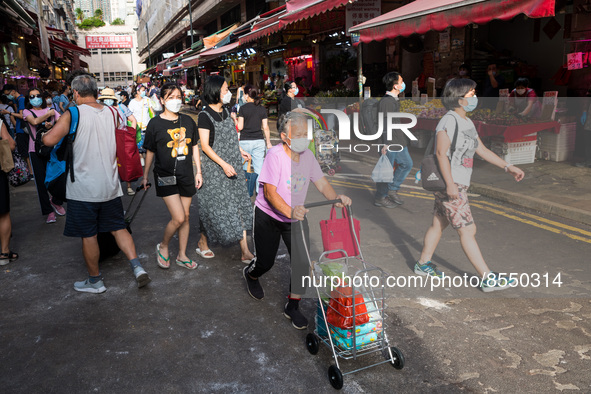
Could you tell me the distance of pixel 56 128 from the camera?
401cm

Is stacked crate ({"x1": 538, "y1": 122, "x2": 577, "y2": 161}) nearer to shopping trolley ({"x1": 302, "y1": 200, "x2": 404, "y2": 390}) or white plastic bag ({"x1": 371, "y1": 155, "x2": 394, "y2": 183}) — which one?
white plastic bag ({"x1": 371, "y1": 155, "x2": 394, "y2": 183})

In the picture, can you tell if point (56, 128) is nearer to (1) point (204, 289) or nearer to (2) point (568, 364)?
(1) point (204, 289)

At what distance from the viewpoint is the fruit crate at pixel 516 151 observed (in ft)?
29.9

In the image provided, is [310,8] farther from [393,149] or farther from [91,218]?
[91,218]

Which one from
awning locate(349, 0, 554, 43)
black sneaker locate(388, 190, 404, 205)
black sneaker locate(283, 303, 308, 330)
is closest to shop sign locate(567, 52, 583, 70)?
awning locate(349, 0, 554, 43)

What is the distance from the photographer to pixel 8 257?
5285mm

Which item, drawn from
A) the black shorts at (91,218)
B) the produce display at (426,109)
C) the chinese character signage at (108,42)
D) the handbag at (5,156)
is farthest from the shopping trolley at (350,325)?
the chinese character signage at (108,42)

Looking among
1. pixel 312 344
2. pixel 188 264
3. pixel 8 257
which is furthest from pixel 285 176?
pixel 8 257

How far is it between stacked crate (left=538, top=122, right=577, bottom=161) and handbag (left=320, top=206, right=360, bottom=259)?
7.84 m

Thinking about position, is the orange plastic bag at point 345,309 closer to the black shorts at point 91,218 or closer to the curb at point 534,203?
the black shorts at point 91,218

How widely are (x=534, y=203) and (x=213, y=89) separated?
15.4ft

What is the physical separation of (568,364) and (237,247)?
11.5 ft

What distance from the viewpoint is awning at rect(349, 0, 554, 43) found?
6.63 meters

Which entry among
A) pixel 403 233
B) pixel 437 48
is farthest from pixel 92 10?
pixel 403 233
